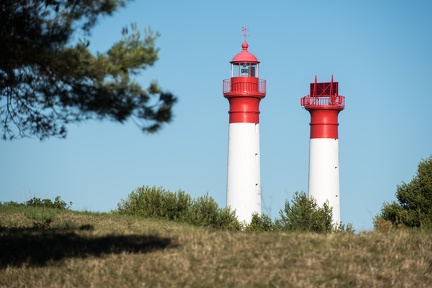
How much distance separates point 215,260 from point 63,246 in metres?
4.63

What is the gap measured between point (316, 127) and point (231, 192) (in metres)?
9.55

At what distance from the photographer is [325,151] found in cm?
5491

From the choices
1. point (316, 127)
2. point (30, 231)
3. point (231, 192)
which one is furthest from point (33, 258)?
point (316, 127)

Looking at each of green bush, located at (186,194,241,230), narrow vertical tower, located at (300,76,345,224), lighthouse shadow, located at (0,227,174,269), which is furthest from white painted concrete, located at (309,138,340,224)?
lighthouse shadow, located at (0,227,174,269)

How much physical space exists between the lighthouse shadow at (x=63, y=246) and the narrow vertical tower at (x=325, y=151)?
34.2 metres

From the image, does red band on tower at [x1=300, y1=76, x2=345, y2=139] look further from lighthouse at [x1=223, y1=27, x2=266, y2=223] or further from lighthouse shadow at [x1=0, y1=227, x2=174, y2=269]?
lighthouse shadow at [x1=0, y1=227, x2=174, y2=269]

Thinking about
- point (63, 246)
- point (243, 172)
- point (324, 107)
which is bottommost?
point (63, 246)

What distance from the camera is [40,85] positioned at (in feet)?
64.7

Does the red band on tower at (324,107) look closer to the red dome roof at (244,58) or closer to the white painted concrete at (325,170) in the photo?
the white painted concrete at (325,170)

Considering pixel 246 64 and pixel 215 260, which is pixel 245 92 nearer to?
pixel 246 64

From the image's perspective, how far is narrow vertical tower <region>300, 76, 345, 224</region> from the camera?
54.9 metres

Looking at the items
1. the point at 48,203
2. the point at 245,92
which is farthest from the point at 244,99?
the point at 48,203

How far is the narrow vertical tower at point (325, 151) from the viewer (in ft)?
180

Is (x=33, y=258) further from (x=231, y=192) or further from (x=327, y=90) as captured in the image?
(x=327, y=90)
